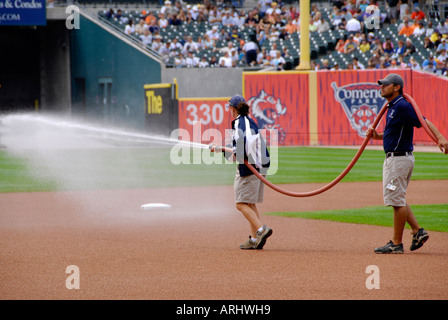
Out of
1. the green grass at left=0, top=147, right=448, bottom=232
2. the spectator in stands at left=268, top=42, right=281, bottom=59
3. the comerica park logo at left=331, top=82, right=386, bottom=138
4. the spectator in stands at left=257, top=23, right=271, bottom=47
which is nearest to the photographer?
the green grass at left=0, top=147, right=448, bottom=232

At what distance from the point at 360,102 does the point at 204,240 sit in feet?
67.6

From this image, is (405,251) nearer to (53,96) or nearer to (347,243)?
(347,243)

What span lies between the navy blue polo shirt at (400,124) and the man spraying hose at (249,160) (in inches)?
61.3

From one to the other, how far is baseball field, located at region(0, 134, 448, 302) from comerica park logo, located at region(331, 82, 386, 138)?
912 cm

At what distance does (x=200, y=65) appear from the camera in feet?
112

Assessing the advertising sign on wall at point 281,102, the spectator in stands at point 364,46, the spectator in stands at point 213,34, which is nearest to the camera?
the advertising sign on wall at point 281,102

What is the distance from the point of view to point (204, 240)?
1021cm

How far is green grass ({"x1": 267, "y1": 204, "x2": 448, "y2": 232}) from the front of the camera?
37.5 ft

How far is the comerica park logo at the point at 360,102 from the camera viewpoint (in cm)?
2953

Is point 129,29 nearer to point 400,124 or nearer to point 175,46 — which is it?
point 175,46

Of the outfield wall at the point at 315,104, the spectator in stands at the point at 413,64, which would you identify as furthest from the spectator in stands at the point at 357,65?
the spectator in stands at the point at 413,64

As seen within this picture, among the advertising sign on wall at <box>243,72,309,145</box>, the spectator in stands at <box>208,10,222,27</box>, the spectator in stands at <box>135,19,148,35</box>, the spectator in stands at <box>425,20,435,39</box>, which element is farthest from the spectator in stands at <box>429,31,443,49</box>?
the spectator in stands at <box>135,19,148,35</box>

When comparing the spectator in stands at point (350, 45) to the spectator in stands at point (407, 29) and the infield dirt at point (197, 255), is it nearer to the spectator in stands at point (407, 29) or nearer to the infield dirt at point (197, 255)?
the spectator in stands at point (407, 29)

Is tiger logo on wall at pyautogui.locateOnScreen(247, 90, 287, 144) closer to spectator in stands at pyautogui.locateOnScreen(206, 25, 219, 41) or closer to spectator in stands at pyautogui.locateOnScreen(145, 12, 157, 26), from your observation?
spectator in stands at pyautogui.locateOnScreen(206, 25, 219, 41)
